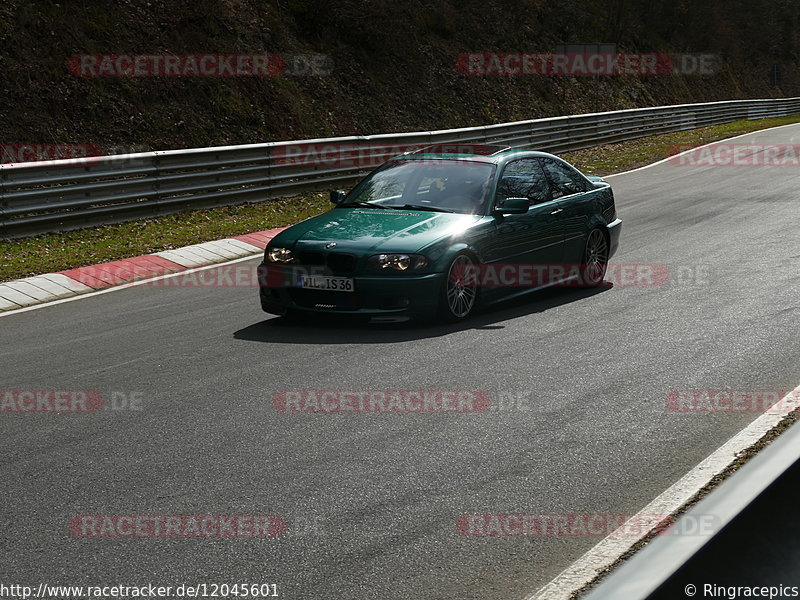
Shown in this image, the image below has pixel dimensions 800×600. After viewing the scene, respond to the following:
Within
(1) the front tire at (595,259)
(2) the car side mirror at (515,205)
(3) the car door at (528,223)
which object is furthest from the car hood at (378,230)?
(1) the front tire at (595,259)

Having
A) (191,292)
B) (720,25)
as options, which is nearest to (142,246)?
(191,292)

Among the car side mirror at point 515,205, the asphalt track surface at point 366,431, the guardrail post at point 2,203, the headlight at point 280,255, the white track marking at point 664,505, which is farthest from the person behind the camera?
the guardrail post at point 2,203

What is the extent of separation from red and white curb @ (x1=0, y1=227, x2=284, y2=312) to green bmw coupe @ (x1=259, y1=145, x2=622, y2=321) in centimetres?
293

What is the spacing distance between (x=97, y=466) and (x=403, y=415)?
1.88 m

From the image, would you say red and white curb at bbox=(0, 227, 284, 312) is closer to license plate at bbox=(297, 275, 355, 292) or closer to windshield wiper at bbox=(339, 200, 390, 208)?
windshield wiper at bbox=(339, 200, 390, 208)

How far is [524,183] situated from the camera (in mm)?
10289

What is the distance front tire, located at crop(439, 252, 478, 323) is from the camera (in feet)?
29.6

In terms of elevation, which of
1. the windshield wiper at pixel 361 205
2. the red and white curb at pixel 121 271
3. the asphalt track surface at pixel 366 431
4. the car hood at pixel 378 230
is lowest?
the asphalt track surface at pixel 366 431

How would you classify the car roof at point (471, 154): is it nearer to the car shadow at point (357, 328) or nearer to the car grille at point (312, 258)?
the car shadow at point (357, 328)

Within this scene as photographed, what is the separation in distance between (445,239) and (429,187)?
43.7 inches

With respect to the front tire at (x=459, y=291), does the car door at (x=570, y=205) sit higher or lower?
higher

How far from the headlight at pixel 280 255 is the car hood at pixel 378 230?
6 centimetres

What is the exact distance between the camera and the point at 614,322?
906 centimetres

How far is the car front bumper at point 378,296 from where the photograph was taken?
8789 mm
